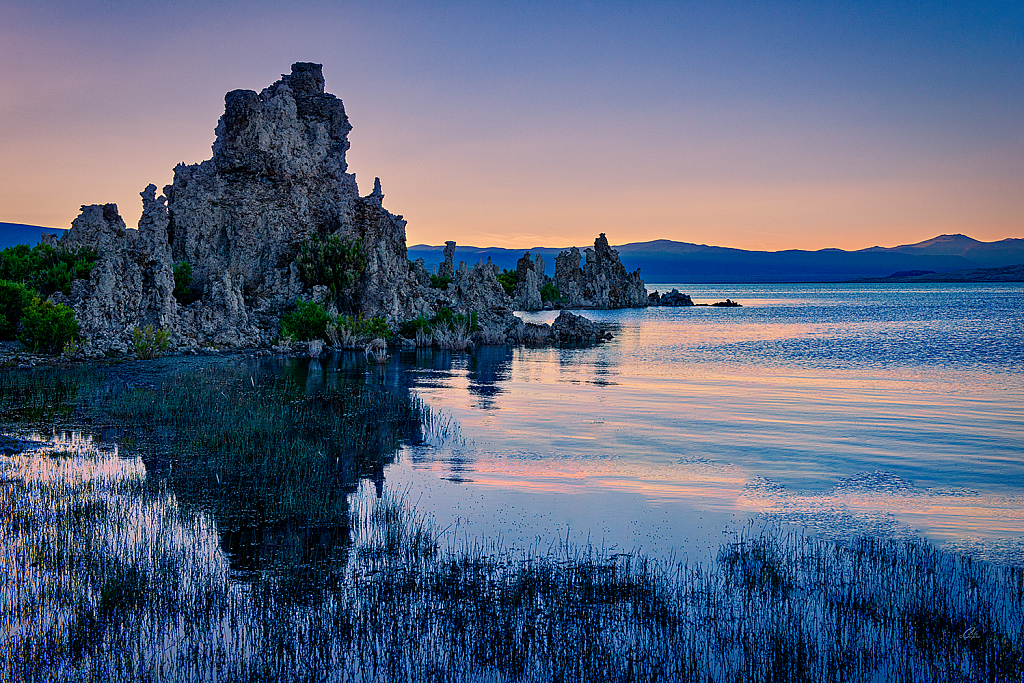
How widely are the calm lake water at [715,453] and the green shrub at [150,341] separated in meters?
5.71

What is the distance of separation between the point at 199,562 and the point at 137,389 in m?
11.5

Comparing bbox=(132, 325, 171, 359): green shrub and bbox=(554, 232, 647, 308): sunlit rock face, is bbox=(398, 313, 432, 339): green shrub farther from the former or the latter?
bbox=(554, 232, 647, 308): sunlit rock face

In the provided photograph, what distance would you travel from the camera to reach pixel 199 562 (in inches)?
261

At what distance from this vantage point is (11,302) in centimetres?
2272

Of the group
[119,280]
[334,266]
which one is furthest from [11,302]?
[334,266]

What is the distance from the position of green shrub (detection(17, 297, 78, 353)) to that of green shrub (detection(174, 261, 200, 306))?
765cm

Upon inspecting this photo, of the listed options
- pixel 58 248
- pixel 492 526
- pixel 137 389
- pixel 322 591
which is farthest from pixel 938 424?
pixel 58 248

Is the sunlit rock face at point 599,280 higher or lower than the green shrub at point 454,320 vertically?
higher

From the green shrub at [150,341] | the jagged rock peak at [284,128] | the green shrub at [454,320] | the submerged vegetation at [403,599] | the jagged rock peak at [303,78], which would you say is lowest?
the submerged vegetation at [403,599]

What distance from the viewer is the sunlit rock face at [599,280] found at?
316 ft

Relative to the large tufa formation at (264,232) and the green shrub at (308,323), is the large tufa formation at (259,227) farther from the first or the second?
the green shrub at (308,323)

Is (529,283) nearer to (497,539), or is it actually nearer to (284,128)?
(284,128)

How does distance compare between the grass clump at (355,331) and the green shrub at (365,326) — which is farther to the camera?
the green shrub at (365,326)

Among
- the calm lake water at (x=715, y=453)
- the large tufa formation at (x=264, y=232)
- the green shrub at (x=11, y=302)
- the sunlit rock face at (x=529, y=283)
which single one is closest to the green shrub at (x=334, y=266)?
the large tufa formation at (x=264, y=232)
